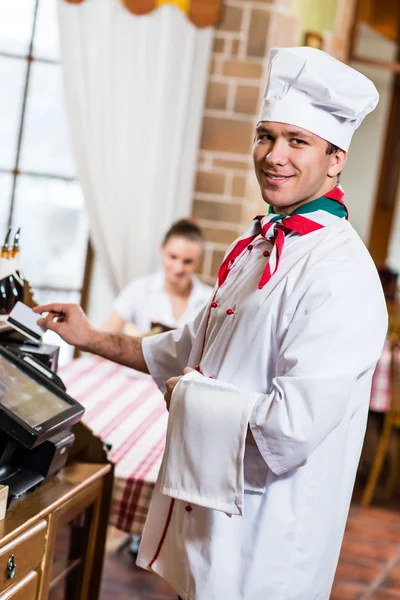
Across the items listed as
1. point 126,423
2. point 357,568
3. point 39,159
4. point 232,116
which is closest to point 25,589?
point 126,423

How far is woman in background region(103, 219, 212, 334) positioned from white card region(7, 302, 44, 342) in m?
1.78

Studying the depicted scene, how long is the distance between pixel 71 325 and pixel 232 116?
2.35 m

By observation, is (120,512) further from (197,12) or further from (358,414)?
(197,12)

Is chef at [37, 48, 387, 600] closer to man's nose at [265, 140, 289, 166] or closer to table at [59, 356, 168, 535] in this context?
man's nose at [265, 140, 289, 166]

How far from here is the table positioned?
220cm

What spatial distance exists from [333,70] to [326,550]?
2.82ft

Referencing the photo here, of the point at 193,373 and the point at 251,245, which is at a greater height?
the point at 251,245

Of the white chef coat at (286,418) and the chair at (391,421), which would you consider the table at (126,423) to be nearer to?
the white chef coat at (286,418)

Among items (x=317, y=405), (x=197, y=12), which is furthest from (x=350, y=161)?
(x=317, y=405)

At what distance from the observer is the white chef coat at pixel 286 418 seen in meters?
1.46

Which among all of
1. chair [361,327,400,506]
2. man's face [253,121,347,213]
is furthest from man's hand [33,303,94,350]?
chair [361,327,400,506]

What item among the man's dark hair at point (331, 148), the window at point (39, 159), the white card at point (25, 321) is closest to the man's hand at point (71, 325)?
the white card at point (25, 321)

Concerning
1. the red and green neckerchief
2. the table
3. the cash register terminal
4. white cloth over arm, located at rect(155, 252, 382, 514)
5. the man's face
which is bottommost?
the table

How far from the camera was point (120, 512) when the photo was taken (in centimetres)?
222
